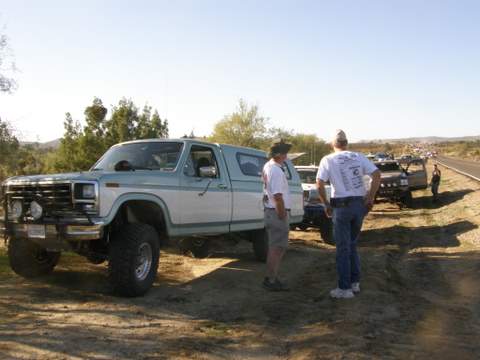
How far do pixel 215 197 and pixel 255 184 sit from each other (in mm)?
1247

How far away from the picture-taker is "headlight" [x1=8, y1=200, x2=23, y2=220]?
21.2 feet

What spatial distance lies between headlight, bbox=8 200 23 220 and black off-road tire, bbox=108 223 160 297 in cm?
118

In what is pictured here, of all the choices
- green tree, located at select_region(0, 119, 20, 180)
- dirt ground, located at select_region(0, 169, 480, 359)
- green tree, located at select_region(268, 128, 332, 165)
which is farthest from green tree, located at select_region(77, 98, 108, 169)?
green tree, located at select_region(268, 128, 332, 165)

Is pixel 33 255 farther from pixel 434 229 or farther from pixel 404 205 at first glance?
pixel 404 205

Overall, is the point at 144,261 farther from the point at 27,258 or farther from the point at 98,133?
the point at 98,133

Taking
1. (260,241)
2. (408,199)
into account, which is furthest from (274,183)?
(408,199)

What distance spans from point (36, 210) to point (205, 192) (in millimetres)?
2298

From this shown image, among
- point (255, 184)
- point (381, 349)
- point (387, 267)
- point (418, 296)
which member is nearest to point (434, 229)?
point (387, 267)

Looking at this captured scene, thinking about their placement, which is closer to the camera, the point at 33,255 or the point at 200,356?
the point at 200,356

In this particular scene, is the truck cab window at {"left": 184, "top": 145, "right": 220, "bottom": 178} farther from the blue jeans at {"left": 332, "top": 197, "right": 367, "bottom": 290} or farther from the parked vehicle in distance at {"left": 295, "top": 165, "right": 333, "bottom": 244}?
the parked vehicle in distance at {"left": 295, "top": 165, "right": 333, "bottom": 244}

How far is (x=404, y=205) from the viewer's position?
826 inches

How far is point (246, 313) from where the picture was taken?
18.6ft

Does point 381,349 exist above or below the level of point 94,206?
below

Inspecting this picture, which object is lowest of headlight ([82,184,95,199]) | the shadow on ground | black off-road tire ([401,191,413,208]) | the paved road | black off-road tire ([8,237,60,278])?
the shadow on ground
